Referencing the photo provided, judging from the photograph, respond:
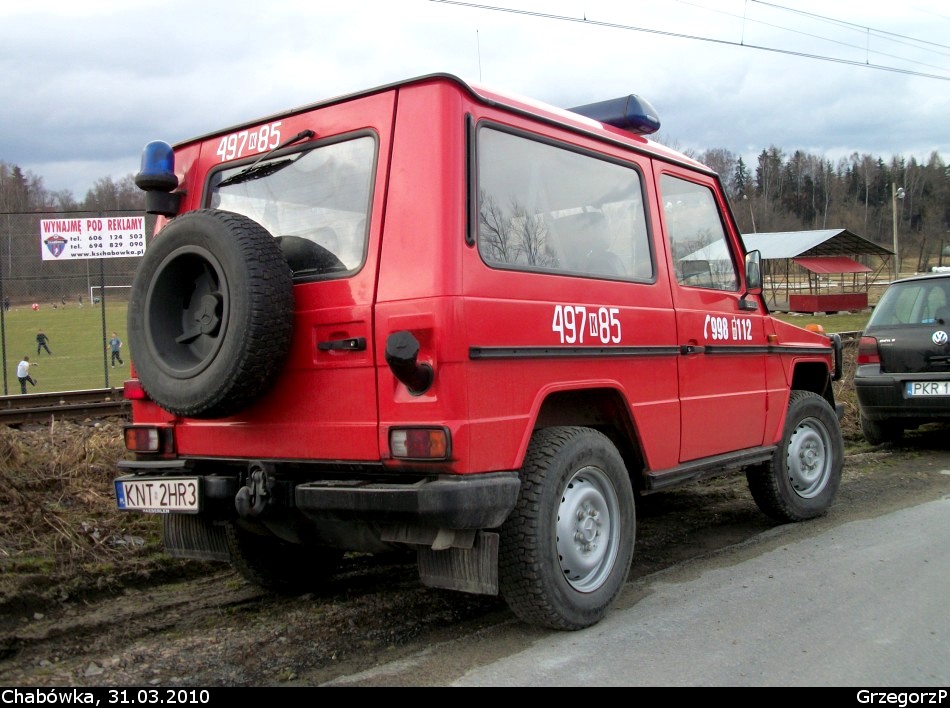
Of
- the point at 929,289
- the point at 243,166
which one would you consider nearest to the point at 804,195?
the point at 929,289

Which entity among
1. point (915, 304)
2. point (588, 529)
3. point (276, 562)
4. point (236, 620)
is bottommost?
point (236, 620)

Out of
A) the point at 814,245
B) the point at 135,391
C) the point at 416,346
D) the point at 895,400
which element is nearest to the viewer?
the point at 416,346

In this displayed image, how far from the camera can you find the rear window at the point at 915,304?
25.4ft

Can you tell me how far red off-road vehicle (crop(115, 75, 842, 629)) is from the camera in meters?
3.18

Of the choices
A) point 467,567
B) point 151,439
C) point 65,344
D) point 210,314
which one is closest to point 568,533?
point 467,567

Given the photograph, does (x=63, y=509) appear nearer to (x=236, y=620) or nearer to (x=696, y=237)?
(x=236, y=620)

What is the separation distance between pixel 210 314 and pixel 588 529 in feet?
6.29

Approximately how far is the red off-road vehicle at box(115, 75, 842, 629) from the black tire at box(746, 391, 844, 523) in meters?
1.24

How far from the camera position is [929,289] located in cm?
795

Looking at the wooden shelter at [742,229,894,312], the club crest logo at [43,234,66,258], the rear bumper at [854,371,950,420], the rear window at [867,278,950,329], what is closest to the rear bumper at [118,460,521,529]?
the rear bumper at [854,371,950,420]

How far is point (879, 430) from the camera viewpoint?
840 centimetres

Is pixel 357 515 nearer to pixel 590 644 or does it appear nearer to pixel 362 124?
pixel 590 644

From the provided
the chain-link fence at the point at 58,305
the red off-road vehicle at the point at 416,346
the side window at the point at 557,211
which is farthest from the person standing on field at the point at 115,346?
the side window at the point at 557,211

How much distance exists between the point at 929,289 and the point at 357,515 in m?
6.91
